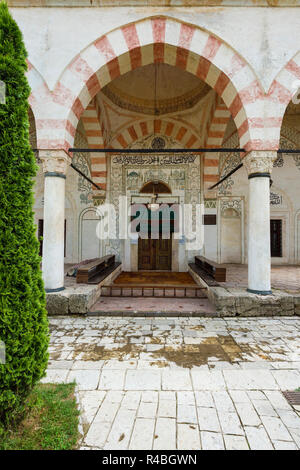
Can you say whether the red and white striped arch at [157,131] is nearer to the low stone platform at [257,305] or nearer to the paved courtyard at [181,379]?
the low stone platform at [257,305]

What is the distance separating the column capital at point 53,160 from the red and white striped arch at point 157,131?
4111 millimetres

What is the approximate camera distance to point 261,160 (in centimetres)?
409

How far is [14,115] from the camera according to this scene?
1.71 m

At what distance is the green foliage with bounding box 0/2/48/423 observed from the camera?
1.61 metres

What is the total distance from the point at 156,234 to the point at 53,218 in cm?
463

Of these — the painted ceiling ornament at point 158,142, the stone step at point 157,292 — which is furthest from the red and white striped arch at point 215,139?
the stone step at point 157,292

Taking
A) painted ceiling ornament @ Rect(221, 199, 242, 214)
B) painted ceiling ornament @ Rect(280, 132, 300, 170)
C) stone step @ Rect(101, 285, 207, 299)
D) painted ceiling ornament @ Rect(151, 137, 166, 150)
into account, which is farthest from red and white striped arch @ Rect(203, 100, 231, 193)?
stone step @ Rect(101, 285, 207, 299)

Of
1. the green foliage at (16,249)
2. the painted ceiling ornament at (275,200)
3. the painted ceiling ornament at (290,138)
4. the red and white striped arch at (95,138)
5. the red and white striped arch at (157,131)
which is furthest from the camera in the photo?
the painted ceiling ornament at (275,200)

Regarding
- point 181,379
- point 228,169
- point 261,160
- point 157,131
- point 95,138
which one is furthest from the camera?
point 228,169

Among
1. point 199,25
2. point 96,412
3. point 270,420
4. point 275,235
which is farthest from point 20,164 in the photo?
point 275,235

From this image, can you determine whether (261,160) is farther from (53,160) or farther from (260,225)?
(53,160)

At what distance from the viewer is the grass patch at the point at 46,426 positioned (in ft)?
4.90

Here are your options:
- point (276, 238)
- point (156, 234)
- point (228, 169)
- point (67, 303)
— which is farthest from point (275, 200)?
point (67, 303)
